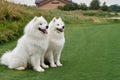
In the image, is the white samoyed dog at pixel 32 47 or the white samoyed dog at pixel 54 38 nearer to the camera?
the white samoyed dog at pixel 32 47

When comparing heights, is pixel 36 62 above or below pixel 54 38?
below

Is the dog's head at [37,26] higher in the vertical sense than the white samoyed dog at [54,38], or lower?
higher

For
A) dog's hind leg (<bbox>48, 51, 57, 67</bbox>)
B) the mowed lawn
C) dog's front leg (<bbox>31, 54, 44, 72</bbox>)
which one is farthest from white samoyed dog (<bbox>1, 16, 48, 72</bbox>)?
dog's hind leg (<bbox>48, 51, 57, 67</bbox>)

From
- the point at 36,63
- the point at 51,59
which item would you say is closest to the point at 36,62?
the point at 36,63

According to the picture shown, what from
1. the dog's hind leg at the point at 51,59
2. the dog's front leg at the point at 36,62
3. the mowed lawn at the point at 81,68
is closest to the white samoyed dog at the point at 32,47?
the dog's front leg at the point at 36,62

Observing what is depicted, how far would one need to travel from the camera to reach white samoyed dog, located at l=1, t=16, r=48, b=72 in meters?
7.71

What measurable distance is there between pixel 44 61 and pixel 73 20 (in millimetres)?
18886

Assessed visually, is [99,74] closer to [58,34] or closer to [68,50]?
[58,34]

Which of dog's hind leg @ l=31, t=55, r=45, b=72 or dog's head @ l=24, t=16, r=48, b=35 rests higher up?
dog's head @ l=24, t=16, r=48, b=35

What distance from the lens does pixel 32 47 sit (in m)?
7.86

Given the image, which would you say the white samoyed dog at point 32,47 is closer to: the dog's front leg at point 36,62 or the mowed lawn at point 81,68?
the dog's front leg at point 36,62

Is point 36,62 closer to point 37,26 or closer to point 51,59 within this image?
point 51,59

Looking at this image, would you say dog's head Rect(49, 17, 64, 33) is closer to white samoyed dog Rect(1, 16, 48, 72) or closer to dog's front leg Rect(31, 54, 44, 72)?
white samoyed dog Rect(1, 16, 48, 72)

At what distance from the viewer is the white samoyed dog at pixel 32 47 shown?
7.71 metres
